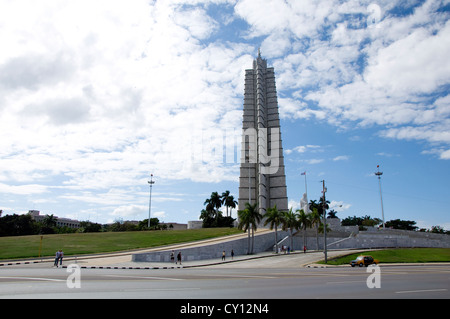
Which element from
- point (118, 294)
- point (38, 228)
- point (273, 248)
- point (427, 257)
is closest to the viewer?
point (118, 294)

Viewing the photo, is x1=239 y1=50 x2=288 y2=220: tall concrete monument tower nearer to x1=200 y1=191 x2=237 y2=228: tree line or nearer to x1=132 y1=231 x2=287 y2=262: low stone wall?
x1=200 y1=191 x2=237 y2=228: tree line

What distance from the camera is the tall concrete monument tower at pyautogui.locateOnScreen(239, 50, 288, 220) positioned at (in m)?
92.7

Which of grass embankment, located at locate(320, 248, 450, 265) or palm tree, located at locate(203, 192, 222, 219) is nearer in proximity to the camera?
grass embankment, located at locate(320, 248, 450, 265)

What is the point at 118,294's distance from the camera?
11.4 meters

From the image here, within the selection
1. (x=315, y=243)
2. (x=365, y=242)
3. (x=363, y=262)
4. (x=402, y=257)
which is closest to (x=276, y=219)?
(x=315, y=243)

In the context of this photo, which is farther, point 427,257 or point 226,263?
point 427,257

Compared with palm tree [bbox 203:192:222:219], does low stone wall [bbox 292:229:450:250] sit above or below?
below

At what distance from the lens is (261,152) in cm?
9412

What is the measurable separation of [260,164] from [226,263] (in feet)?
187

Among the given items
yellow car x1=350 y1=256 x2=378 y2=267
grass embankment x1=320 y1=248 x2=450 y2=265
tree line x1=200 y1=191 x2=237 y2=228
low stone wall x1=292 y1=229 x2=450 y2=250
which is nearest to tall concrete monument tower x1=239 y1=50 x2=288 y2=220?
tree line x1=200 y1=191 x2=237 y2=228
